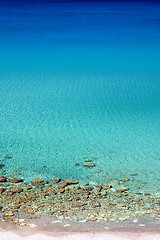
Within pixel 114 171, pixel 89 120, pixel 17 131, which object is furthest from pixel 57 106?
pixel 114 171

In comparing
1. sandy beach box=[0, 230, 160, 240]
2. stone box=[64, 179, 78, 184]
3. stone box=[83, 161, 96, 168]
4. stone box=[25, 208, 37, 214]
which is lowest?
sandy beach box=[0, 230, 160, 240]

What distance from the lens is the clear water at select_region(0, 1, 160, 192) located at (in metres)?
3.68

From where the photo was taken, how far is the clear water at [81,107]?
3684mm

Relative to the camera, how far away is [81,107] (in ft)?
17.5

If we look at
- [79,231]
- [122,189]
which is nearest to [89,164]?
[122,189]

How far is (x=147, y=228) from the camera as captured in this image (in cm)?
252

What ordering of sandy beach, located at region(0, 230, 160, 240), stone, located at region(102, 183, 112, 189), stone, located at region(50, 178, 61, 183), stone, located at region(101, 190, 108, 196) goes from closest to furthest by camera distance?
1. sandy beach, located at region(0, 230, 160, 240)
2. stone, located at region(101, 190, 108, 196)
3. stone, located at region(102, 183, 112, 189)
4. stone, located at region(50, 178, 61, 183)

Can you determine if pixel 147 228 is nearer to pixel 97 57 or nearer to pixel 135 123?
pixel 135 123

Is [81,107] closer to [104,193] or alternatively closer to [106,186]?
[106,186]

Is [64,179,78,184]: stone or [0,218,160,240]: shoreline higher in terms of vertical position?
[64,179,78,184]: stone

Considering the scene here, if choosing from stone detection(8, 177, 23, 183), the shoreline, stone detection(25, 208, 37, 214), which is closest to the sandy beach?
the shoreline

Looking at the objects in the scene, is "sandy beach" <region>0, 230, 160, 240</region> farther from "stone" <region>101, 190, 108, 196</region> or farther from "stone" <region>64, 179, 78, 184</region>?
"stone" <region>64, 179, 78, 184</region>

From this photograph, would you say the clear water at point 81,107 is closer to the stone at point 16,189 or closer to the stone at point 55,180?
the stone at point 55,180

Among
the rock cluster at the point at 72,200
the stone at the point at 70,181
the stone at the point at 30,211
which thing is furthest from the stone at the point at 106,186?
the stone at the point at 30,211
